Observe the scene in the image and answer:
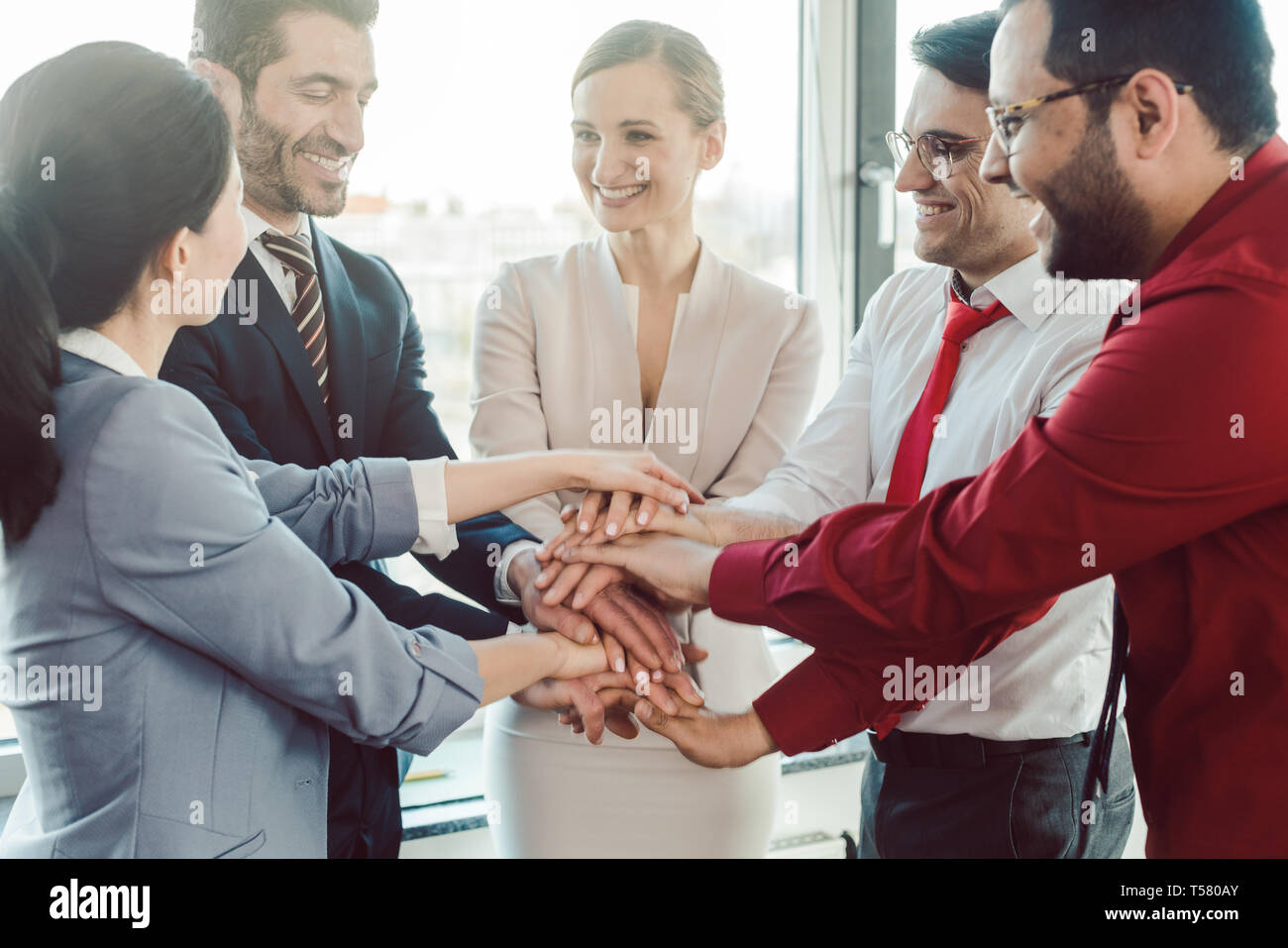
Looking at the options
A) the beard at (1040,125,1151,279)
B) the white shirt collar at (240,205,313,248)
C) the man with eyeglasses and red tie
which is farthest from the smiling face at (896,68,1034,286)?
the white shirt collar at (240,205,313,248)

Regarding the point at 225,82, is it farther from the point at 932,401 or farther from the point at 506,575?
the point at 932,401

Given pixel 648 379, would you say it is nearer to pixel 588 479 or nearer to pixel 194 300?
pixel 588 479

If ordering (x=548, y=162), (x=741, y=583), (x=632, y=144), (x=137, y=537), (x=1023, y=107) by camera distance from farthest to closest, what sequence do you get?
1. (x=548, y=162)
2. (x=632, y=144)
3. (x=741, y=583)
4. (x=1023, y=107)
5. (x=137, y=537)

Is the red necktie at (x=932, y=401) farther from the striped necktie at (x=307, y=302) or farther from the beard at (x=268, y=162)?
the beard at (x=268, y=162)

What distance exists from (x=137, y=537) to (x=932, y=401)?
120 centimetres

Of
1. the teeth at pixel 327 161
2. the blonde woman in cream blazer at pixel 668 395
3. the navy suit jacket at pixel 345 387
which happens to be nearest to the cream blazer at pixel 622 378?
the blonde woman in cream blazer at pixel 668 395

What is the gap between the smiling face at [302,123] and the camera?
185cm

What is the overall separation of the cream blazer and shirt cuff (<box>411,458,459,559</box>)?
357 millimetres

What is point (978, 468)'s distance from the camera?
174 centimetres

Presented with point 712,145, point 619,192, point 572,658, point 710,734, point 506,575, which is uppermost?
point 712,145

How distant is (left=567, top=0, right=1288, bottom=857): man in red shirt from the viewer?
44.9 inches

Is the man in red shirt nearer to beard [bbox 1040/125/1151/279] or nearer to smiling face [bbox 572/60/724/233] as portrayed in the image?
beard [bbox 1040/125/1151/279]

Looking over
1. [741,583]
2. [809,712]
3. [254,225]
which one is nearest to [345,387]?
[254,225]
